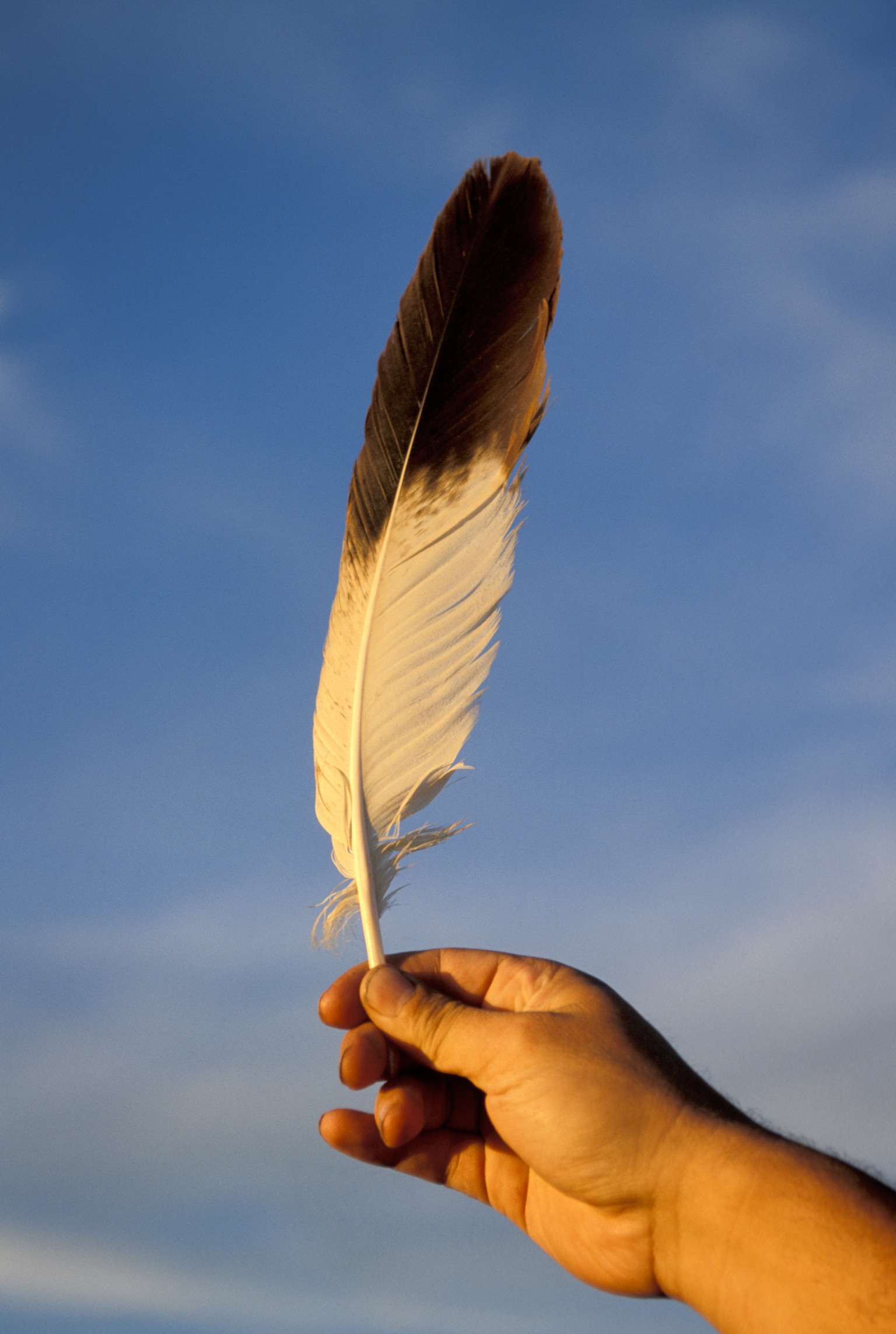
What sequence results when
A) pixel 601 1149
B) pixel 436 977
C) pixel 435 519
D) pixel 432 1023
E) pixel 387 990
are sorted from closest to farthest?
pixel 601 1149 < pixel 432 1023 < pixel 387 990 < pixel 436 977 < pixel 435 519

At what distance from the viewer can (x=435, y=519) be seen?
345cm

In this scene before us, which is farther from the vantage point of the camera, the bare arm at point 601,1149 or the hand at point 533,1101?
the hand at point 533,1101

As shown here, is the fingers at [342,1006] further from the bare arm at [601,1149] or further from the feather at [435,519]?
the feather at [435,519]

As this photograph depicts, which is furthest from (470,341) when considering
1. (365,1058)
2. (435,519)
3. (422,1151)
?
(422,1151)

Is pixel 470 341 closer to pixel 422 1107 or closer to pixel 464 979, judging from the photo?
pixel 464 979

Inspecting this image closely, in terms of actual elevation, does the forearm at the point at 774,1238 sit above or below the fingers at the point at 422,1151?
below

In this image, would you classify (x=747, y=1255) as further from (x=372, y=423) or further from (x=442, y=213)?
(x=442, y=213)

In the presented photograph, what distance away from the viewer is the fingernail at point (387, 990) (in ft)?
9.70

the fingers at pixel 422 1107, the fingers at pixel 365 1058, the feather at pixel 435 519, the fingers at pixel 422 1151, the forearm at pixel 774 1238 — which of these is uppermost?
the feather at pixel 435 519

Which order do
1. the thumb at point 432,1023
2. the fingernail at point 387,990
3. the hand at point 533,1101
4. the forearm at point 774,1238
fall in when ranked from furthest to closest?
the fingernail at point 387,990, the thumb at point 432,1023, the hand at point 533,1101, the forearm at point 774,1238

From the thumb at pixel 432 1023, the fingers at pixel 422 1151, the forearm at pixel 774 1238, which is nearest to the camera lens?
the forearm at pixel 774 1238

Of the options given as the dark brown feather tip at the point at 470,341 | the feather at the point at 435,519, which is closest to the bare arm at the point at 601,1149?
the feather at the point at 435,519

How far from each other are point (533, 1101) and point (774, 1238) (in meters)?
0.67

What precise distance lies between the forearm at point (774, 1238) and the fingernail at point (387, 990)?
0.94 meters
